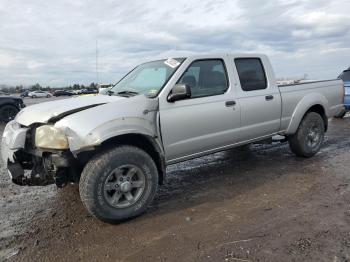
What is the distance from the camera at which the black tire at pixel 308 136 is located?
657 cm

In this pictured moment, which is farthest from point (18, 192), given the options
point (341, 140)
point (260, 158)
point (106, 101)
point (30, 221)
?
point (341, 140)

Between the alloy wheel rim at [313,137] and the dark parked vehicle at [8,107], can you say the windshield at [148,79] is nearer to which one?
the alloy wheel rim at [313,137]

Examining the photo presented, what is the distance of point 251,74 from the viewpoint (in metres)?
5.81

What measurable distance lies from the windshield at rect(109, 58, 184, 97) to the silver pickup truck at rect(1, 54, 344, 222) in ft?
0.07

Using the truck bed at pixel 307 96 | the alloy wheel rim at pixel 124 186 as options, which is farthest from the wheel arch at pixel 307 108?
the alloy wheel rim at pixel 124 186

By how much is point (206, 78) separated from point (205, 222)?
2.08m

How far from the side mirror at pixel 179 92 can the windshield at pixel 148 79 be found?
201 mm

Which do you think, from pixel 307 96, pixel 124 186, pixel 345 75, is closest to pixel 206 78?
pixel 124 186

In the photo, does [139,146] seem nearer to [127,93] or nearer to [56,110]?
[127,93]

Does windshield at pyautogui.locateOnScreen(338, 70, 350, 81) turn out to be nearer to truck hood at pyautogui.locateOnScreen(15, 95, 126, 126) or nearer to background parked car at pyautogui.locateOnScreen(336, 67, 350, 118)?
background parked car at pyautogui.locateOnScreen(336, 67, 350, 118)

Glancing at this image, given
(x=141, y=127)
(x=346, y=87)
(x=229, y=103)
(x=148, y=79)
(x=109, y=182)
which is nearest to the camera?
(x=109, y=182)

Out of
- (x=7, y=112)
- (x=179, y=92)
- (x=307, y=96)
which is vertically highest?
(x=179, y=92)

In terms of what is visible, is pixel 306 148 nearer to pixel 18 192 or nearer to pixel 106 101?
pixel 106 101

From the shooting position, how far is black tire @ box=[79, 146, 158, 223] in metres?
3.86
